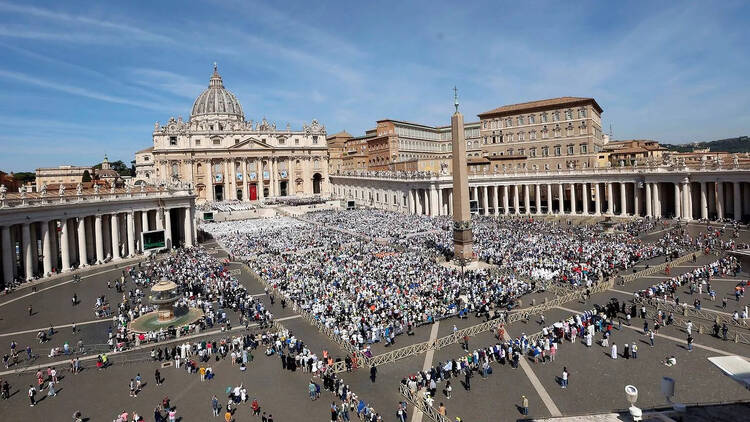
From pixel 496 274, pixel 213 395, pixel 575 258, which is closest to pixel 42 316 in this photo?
pixel 213 395

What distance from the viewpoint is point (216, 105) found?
383 feet

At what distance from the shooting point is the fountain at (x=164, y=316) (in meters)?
24.6

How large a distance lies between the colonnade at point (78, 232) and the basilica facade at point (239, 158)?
41.4m

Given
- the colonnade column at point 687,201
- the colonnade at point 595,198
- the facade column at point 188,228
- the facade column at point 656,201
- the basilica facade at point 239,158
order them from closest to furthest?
the colonnade at point 595,198
the colonnade column at point 687,201
the facade column at point 188,228
the facade column at point 656,201
the basilica facade at point 239,158

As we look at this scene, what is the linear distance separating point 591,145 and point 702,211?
2419cm

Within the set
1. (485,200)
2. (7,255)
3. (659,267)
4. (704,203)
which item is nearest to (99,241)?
(7,255)

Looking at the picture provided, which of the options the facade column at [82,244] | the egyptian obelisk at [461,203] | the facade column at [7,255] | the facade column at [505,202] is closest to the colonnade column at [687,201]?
the facade column at [505,202]

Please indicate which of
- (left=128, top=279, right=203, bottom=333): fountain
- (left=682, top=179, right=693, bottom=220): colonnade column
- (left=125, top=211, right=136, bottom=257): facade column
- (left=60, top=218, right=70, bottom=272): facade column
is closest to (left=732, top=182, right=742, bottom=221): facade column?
(left=682, top=179, right=693, bottom=220): colonnade column

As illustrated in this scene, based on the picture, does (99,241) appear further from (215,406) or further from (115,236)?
(215,406)

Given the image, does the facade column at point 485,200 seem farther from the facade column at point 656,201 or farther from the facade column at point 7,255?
the facade column at point 7,255

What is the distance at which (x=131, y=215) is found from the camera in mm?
46594

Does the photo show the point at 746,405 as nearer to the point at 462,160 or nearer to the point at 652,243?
the point at 462,160

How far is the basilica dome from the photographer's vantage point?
11625cm

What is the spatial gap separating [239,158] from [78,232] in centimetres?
5907
